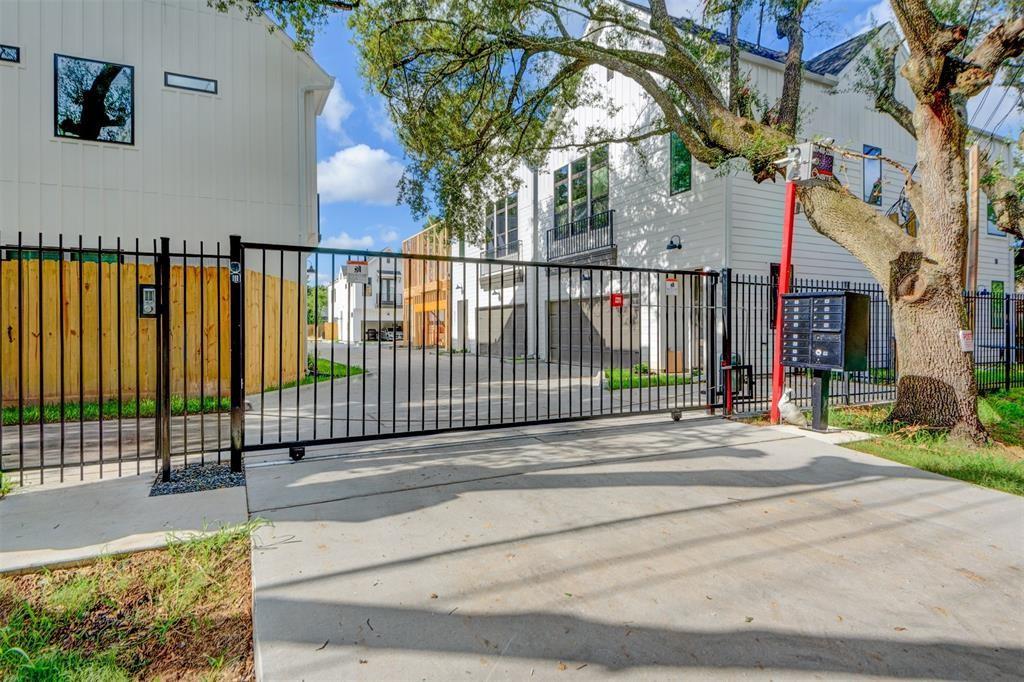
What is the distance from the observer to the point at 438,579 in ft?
8.61

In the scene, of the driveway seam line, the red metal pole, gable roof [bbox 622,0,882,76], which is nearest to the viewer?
the driveway seam line

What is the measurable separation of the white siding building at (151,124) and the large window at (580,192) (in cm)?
796

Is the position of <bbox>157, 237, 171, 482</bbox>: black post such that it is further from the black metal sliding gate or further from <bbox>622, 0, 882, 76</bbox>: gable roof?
<bbox>622, 0, 882, 76</bbox>: gable roof

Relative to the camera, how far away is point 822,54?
14.6m

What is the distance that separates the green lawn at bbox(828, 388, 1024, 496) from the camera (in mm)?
4594

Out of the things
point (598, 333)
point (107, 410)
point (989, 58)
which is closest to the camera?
point (989, 58)

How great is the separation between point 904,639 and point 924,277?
538cm

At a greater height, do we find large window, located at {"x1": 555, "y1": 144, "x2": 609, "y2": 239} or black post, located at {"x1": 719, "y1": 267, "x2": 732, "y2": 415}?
large window, located at {"x1": 555, "y1": 144, "x2": 609, "y2": 239}

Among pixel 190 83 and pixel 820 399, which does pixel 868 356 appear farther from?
pixel 190 83

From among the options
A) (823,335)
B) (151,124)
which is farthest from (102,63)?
(823,335)

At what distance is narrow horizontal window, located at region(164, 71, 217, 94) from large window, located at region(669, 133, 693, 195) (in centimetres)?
985

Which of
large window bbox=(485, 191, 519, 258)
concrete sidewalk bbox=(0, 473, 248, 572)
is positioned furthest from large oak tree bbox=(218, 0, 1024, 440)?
concrete sidewalk bbox=(0, 473, 248, 572)

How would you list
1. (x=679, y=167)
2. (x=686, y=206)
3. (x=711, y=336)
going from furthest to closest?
(x=679, y=167) → (x=686, y=206) → (x=711, y=336)

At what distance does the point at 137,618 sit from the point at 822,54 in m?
18.8
